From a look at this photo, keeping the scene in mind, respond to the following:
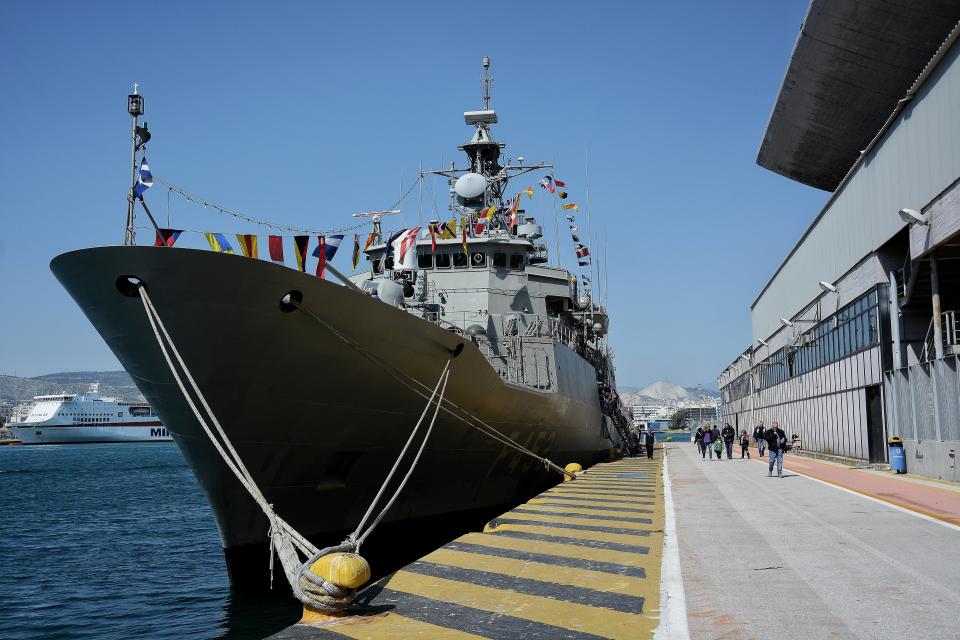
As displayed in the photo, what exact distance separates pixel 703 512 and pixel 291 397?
579 centimetres

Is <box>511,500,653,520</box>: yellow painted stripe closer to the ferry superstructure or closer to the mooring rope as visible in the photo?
the mooring rope

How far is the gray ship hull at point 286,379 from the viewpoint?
8953mm

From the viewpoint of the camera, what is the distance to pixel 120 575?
1450 centimetres

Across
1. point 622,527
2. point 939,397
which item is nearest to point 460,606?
point 622,527

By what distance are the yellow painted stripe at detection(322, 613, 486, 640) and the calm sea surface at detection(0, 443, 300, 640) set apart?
516 centimetres

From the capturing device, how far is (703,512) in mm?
10680

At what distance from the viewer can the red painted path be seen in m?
10.4

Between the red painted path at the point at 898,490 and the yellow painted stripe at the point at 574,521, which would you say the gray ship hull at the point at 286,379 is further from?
the red painted path at the point at 898,490

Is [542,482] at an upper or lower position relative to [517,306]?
lower

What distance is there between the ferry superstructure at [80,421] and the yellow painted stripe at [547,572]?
4213 inches

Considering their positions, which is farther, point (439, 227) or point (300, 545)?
point (439, 227)

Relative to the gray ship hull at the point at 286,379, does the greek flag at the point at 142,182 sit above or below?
above

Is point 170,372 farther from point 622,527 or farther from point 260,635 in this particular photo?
point 622,527

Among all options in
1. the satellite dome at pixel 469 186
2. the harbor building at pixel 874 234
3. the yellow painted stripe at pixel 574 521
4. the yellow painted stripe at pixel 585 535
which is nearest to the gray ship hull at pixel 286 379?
the yellow painted stripe at pixel 574 521
